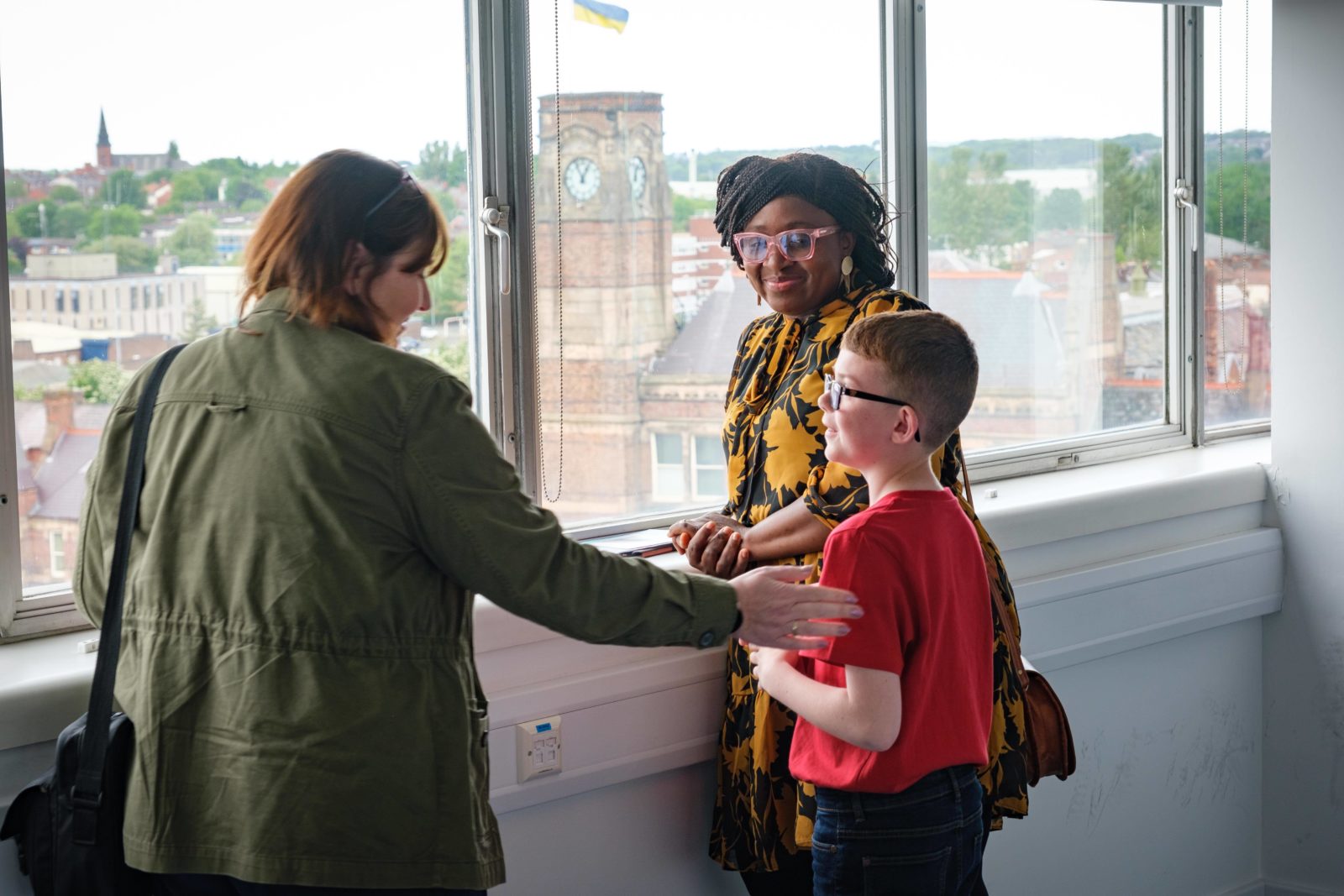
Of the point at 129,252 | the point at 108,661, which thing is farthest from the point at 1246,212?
the point at 108,661

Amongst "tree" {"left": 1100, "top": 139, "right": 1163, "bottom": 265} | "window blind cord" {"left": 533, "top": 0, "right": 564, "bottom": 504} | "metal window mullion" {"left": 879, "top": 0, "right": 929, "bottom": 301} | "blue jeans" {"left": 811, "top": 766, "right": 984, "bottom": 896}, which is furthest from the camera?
"tree" {"left": 1100, "top": 139, "right": 1163, "bottom": 265}

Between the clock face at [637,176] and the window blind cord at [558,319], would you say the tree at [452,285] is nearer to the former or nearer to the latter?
the window blind cord at [558,319]

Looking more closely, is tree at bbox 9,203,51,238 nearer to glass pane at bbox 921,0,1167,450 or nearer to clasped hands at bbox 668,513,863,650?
clasped hands at bbox 668,513,863,650

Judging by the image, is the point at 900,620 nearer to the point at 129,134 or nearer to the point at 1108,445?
the point at 129,134

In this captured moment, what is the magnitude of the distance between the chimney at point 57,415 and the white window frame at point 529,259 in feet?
0.21

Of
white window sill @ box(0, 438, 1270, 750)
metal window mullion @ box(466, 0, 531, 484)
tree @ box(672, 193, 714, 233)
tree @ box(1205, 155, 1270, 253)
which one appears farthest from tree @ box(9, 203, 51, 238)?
tree @ box(1205, 155, 1270, 253)

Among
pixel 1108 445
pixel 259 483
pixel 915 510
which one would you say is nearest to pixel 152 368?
pixel 259 483

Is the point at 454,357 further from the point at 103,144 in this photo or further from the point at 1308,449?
the point at 1308,449

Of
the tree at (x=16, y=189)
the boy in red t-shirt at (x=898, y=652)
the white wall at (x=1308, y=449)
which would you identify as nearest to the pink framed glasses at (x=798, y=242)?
the boy in red t-shirt at (x=898, y=652)

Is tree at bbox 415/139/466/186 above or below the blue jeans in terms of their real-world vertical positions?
above

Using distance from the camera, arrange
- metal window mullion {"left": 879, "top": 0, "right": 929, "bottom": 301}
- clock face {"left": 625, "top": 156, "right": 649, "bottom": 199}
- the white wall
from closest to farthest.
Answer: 1. clock face {"left": 625, "top": 156, "right": 649, "bottom": 199}
2. metal window mullion {"left": 879, "top": 0, "right": 929, "bottom": 301}
3. the white wall

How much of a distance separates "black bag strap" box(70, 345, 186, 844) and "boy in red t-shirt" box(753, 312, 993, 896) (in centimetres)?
83

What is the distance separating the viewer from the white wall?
326 centimetres

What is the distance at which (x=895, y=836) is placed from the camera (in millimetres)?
1850
